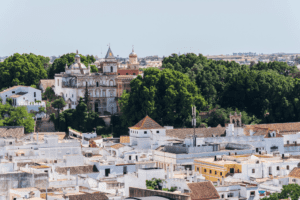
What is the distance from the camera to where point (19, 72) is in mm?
94562

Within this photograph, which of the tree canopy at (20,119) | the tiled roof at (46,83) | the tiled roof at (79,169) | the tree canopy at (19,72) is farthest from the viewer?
the tree canopy at (19,72)

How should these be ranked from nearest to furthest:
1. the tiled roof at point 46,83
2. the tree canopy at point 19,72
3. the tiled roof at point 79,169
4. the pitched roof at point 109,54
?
the tiled roof at point 79,169 < the pitched roof at point 109,54 < the tiled roof at point 46,83 < the tree canopy at point 19,72

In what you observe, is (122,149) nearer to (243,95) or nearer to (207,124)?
(207,124)

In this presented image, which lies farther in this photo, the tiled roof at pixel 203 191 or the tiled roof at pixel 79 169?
the tiled roof at pixel 79 169

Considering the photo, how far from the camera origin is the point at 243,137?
65.9 m

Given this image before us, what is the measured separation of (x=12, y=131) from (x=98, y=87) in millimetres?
16847

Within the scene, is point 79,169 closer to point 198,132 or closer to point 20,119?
point 198,132

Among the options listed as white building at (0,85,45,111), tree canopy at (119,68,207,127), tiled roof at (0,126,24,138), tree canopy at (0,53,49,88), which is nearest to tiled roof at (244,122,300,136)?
tree canopy at (119,68,207,127)

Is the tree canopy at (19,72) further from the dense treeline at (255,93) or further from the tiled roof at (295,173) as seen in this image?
the tiled roof at (295,173)

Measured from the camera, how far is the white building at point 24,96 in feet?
276

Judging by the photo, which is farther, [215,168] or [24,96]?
[24,96]

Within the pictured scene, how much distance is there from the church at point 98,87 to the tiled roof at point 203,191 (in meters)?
46.1

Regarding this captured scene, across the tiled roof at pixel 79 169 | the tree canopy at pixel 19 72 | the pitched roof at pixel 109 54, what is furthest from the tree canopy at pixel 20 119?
the tiled roof at pixel 79 169

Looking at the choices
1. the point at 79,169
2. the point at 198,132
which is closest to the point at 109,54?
the point at 198,132
